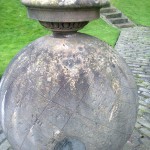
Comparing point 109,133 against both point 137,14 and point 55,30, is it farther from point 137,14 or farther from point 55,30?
point 137,14

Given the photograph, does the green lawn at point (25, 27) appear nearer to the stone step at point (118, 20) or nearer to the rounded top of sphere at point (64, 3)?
the stone step at point (118, 20)

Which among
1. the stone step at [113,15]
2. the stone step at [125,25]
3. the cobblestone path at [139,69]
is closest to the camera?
the cobblestone path at [139,69]

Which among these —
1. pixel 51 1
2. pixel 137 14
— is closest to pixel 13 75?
pixel 51 1

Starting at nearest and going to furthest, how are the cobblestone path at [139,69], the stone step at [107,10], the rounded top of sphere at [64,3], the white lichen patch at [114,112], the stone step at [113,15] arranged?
the rounded top of sphere at [64,3]
the white lichen patch at [114,112]
the cobblestone path at [139,69]
the stone step at [113,15]
the stone step at [107,10]

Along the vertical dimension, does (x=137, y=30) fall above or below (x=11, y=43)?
below

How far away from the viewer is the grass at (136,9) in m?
12.6

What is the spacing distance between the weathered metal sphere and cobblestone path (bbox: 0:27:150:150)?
1.19 m

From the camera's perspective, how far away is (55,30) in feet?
9.24

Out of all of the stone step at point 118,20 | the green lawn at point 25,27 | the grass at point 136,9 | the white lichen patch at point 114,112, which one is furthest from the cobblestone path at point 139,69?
the white lichen patch at point 114,112

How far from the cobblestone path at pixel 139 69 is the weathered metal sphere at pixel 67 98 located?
119cm

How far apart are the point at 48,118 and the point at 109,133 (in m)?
0.59

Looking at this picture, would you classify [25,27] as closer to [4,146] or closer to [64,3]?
[4,146]

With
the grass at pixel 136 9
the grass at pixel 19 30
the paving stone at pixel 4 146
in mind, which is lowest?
the grass at pixel 136 9

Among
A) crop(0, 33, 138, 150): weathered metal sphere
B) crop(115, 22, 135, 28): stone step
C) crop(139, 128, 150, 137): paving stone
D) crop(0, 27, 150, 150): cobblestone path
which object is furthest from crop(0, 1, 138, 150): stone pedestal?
crop(115, 22, 135, 28): stone step
